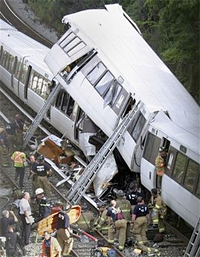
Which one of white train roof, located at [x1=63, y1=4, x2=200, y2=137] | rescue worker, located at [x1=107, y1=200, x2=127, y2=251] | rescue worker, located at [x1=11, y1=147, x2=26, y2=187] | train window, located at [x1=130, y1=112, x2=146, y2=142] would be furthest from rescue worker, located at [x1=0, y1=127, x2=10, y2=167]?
rescue worker, located at [x1=107, y1=200, x2=127, y2=251]

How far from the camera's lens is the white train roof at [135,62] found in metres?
12.5

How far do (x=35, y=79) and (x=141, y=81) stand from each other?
452cm

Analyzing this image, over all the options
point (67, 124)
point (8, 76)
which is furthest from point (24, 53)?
point (67, 124)

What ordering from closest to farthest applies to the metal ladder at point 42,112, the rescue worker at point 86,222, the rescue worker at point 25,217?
the rescue worker at point 25,217, the rescue worker at point 86,222, the metal ladder at point 42,112

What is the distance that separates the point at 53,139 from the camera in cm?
1480

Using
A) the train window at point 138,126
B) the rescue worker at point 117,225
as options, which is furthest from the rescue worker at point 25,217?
the train window at point 138,126

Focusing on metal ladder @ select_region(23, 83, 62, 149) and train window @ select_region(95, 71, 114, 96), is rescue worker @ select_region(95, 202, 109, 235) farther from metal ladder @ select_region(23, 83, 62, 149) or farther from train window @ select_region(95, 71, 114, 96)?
metal ladder @ select_region(23, 83, 62, 149)

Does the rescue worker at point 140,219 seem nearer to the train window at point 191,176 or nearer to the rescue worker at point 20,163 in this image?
the train window at point 191,176

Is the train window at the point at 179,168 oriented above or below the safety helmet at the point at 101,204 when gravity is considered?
above

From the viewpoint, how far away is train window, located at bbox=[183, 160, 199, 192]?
411 inches

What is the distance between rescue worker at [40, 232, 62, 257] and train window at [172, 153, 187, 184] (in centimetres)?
226

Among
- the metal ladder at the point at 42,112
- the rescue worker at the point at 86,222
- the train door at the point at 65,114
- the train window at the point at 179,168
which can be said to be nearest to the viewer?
the train window at the point at 179,168

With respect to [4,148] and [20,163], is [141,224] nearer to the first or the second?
[20,163]

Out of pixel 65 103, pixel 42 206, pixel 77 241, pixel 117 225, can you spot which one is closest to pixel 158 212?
pixel 117 225
